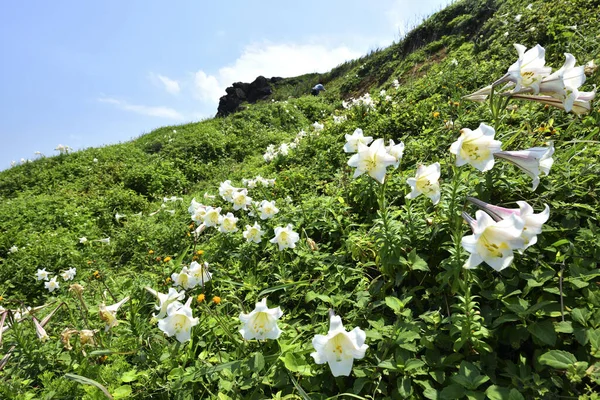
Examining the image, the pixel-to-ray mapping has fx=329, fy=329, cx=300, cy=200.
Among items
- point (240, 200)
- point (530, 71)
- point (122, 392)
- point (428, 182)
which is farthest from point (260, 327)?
point (530, 71)

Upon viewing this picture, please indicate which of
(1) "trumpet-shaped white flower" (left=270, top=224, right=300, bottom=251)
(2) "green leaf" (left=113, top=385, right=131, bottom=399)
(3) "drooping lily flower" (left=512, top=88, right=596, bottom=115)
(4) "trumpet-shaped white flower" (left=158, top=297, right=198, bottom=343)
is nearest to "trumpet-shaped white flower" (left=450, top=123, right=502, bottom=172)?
(3) "drooping lily flower" (left=512, top=88, right=596, bottom=115)

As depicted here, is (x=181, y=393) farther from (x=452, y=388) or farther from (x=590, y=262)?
(x=590, y=262)

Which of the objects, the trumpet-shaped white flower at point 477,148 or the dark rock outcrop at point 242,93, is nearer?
the trumpet-shaped white flower at point 477,148

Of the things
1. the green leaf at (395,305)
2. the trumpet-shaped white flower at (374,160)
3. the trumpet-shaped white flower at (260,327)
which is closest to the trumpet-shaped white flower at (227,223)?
the trumpet-shaped white flower at (260,327)

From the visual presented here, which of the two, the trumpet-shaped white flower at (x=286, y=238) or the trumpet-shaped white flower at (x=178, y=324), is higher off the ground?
the trumpet-shaped white flower at (x=286, y=238)

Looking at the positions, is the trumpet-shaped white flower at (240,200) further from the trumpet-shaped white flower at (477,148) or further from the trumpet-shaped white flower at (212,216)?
the trumpet-shaped white flower at (477,148)

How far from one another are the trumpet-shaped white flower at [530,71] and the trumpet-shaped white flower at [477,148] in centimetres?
36

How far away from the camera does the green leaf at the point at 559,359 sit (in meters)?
1.29

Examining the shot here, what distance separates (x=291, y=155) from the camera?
626cm

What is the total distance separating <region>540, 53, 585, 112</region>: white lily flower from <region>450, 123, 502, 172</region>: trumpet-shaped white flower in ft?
1.54

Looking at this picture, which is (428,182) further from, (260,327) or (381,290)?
(260,327)

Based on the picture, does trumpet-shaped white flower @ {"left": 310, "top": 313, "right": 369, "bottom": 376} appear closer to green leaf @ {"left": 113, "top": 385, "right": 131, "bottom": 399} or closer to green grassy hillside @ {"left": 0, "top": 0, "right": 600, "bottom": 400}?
green grassy hillside @ {"left": 0, "top": 0, "right": 600, "bottom": 400}

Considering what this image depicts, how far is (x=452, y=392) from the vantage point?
140 cm

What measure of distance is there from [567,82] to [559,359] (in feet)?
4.33
